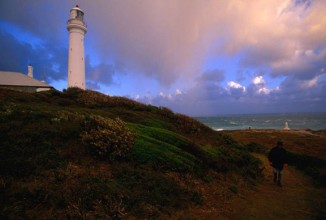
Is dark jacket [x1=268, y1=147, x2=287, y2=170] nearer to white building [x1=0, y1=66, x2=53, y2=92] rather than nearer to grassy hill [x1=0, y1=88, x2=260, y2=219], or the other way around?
grassy hill [x1=0, y1=88, x2=260, y2=219]

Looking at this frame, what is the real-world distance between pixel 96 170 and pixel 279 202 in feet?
22.3

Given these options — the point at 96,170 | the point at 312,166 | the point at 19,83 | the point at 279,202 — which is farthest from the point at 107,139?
the point at 19,83

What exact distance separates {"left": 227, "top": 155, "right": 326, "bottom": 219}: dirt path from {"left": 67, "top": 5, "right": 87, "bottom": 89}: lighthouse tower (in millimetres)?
29050

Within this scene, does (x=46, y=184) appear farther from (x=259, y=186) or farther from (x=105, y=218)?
(x=259, y=186)

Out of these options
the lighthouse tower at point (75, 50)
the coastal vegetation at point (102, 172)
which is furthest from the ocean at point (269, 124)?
the coastal vegetation at point (102, 172)

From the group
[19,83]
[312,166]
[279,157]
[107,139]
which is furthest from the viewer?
[19,83]

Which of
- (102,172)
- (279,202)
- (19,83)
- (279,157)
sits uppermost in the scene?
(19,83)

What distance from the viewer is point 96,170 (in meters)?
6.89

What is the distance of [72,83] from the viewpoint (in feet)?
105

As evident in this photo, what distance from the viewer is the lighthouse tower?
106 feet

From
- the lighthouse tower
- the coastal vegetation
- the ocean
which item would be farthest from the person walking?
the ocean

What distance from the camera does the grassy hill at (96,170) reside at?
5.07 meters

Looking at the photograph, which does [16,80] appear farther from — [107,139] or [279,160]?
[279,160]

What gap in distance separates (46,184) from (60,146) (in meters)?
2.38
